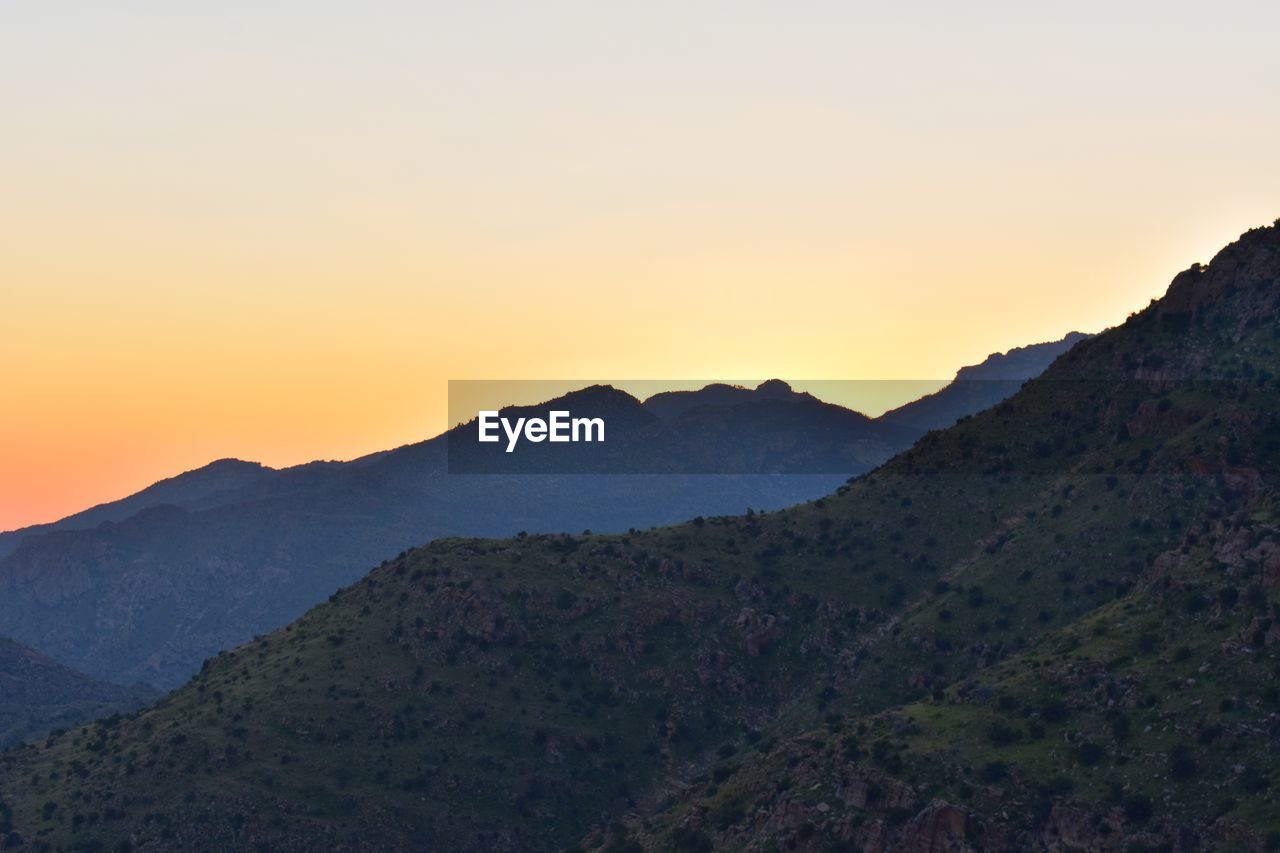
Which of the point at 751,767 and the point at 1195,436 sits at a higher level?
the point at 1195,436

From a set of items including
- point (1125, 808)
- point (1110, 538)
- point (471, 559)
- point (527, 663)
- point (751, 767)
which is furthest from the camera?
point (471, 559)

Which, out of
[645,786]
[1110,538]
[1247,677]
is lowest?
[645,786]

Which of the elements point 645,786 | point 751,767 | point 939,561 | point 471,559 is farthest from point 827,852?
point 471,559

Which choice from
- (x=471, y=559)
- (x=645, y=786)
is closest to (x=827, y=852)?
(x=645, y=786)

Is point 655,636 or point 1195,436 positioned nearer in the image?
point 1195,436

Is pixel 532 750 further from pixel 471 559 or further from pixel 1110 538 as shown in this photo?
pixel 1110 538

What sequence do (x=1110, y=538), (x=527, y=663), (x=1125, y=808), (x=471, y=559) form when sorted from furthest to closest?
(x=471, y=559) → (x=527, y=663) → (x=1110, y=538) → (x=1125, y=808)
